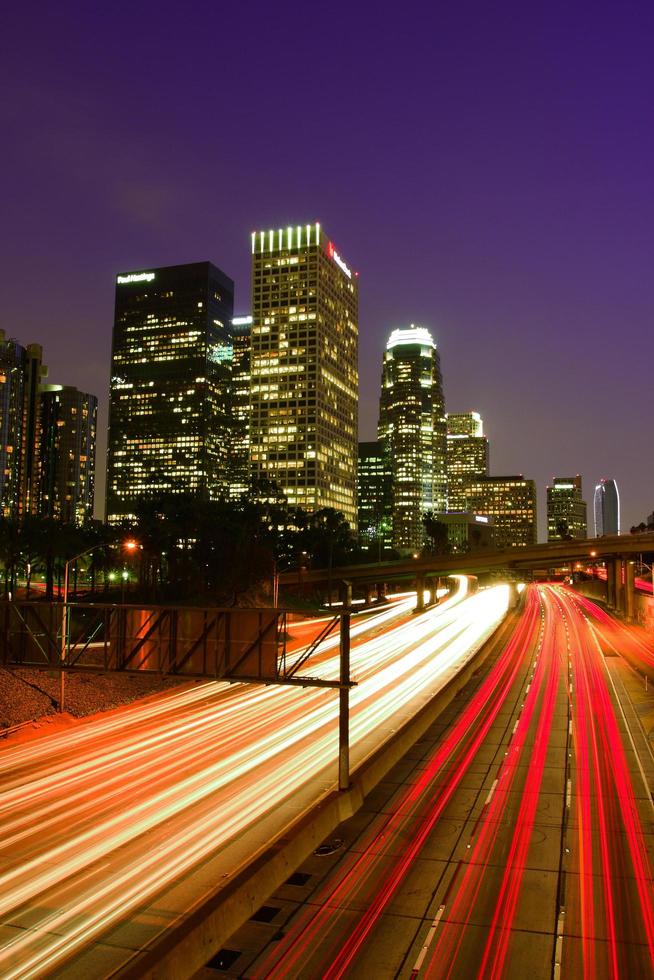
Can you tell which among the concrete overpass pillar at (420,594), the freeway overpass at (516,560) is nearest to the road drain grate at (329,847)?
the concrete overpass pillar at (420,594)

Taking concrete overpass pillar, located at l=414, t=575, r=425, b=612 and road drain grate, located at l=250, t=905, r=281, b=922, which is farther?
concrete overpass pillar, located at l=414, t=575, r=425, b=612

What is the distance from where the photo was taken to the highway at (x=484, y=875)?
1558 centimetres

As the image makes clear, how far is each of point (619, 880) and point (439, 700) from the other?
21823mm

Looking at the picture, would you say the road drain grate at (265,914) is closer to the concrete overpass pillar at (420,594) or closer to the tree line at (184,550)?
the tree line at (184,550)

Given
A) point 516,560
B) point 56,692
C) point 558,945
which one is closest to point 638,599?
point 516,560

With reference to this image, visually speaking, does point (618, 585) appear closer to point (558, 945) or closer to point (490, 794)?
point (490, 794)

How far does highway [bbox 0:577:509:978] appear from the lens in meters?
16.5

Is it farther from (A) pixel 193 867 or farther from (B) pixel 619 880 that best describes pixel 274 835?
(B) pixel 619 880

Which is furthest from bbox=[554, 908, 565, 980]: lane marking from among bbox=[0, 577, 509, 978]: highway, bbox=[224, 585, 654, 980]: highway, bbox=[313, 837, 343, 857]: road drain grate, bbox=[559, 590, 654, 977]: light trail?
bbox=[0, 577, 509, 978]: highway

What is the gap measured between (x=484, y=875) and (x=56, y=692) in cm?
3030

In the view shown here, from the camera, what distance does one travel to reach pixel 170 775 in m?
28.3

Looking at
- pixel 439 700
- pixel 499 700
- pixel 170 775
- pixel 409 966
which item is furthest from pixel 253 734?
pixel 409 966

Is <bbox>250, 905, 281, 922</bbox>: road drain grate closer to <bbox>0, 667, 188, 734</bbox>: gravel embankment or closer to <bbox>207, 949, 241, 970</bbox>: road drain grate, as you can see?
<bbox>207, 949, 241, 970</bbox>: road drain grate

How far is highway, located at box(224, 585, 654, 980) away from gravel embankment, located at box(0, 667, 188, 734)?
18.1 metres
